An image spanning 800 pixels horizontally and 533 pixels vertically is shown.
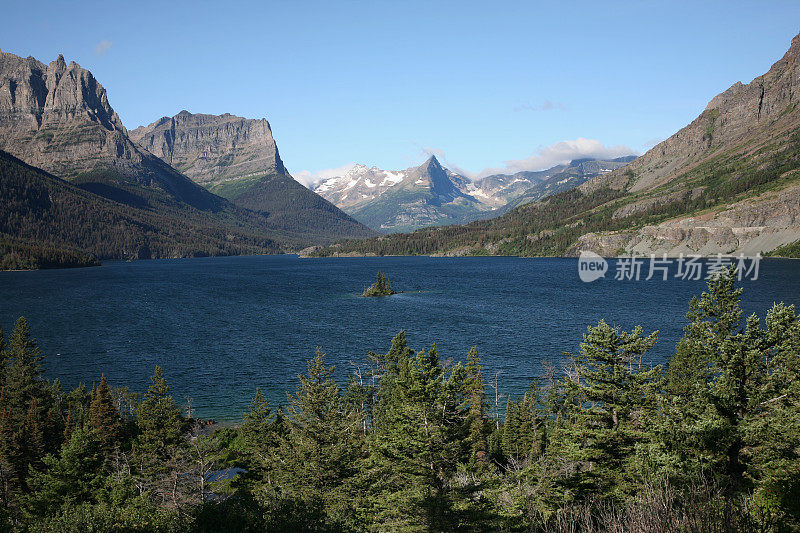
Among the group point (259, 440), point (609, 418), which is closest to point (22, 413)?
point (259, 440)

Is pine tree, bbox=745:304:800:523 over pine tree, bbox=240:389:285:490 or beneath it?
over

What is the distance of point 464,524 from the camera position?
79.5ft

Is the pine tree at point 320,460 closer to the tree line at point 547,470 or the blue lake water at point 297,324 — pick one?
the tree line at point 547,470

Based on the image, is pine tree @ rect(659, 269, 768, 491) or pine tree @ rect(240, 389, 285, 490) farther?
pine tree @ rect(240, 389, 285, 490)

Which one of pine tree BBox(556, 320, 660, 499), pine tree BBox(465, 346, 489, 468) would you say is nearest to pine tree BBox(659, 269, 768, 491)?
pine tree BBox(556, 320, 660, 499)

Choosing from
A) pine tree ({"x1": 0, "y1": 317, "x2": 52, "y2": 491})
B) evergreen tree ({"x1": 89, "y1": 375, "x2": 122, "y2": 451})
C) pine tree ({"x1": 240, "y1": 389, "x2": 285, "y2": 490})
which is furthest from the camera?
evergreen tree ({"x1": 89, "y1": 375, "x2": 122, "y2": 451})

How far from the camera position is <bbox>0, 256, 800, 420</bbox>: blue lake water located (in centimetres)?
7369

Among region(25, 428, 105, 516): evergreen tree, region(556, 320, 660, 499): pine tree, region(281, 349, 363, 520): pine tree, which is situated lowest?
region(25, 428, 105, 516): evergreen tree

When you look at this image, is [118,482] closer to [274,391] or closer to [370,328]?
[274,391]

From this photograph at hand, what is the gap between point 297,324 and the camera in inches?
4439

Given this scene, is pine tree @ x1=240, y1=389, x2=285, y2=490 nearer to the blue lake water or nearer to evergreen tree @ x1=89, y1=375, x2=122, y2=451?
evergreen tree @ x1=89, y1=375, x2=122, y2=451

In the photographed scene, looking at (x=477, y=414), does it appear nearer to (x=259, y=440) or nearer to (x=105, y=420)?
(x=259, y=440)

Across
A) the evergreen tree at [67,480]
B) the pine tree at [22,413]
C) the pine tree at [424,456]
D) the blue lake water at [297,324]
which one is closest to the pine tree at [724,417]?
the pine tree at [424,456]

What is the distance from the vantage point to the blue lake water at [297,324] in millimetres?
73688
